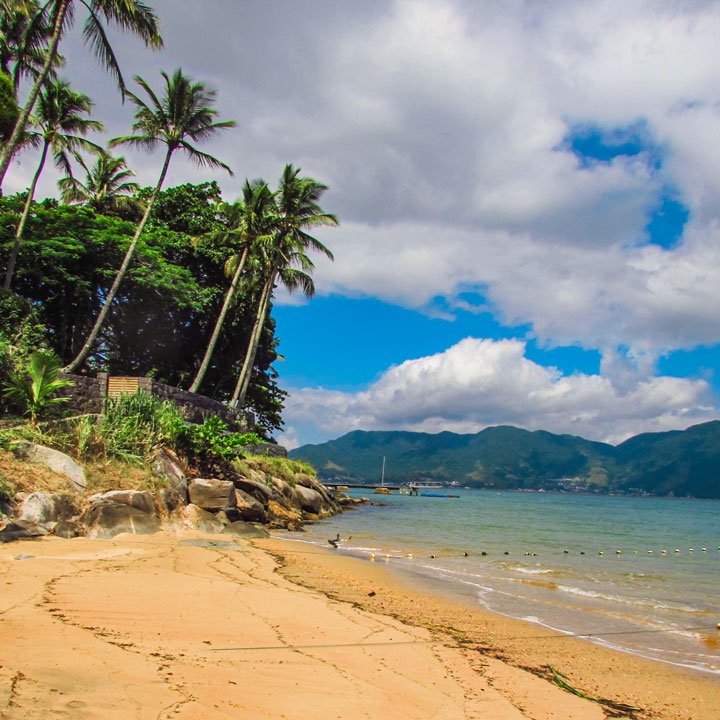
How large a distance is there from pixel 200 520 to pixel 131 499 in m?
1.89

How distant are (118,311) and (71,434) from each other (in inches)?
649

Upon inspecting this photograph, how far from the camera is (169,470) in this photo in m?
13.2

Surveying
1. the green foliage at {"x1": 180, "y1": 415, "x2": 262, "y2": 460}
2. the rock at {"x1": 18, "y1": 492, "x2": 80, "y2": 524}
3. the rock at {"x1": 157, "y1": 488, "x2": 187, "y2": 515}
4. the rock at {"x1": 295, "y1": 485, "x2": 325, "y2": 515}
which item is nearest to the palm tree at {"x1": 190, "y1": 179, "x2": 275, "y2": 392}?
the rock at {"x1": 295, "y1": 485, "x2": 325, "y2": 515}

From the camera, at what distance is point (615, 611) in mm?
8484

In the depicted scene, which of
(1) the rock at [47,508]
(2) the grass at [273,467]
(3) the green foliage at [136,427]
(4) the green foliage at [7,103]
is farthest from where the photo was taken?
(4) the green foliage at [7,103]

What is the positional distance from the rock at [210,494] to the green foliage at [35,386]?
12.7 ft

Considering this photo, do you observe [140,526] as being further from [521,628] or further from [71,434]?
[521,628]

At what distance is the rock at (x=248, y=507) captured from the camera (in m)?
14.9

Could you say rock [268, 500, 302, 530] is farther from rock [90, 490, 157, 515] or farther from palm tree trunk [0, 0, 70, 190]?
palm tree trunk [0, 0, 70, 190]

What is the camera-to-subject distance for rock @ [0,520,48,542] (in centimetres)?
821

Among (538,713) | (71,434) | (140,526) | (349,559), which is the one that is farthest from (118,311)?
(538,713)

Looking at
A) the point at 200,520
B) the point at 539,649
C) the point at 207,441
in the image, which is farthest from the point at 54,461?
the point at 539,649

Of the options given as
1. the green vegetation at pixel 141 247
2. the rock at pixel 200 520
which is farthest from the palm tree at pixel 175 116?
the rock at pixel 200 520

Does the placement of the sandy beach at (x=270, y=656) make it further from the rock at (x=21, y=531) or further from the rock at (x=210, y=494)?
the rock at (x=210, y=494)
